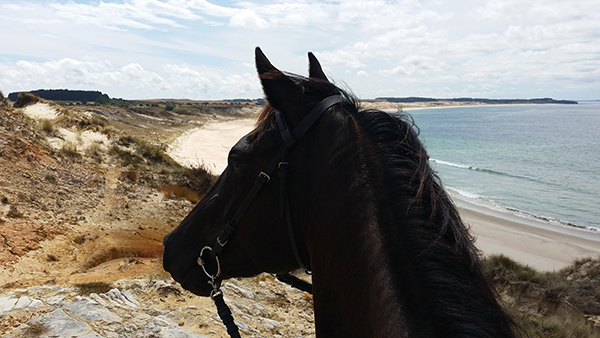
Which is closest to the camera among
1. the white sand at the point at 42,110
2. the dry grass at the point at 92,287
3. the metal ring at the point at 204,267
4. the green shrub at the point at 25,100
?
the metal ring at the point at 204,267

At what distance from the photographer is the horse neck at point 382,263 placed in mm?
1295

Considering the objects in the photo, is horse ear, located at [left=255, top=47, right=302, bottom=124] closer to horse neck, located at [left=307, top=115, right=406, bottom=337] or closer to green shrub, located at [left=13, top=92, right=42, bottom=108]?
horse neck, located at [left=307, top=115, right=406, bottom=337]

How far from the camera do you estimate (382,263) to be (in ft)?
4.69

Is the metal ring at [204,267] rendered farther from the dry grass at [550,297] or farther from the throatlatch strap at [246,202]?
the dry grass at [550,297]

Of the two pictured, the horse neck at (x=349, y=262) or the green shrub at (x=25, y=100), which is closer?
the horse neck at (x=349, y=262)

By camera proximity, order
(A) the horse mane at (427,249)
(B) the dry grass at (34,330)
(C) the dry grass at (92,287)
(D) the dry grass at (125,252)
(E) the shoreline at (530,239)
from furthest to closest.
Result: (E) the shoreline at (530,239) < (D) the dry grass at (125,252) < (C) the dry grass at (92,287) < (B) the dry grass at (34,330) < (A) the horse mane at (427,249)

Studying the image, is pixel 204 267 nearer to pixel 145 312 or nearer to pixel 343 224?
pixel 343 224

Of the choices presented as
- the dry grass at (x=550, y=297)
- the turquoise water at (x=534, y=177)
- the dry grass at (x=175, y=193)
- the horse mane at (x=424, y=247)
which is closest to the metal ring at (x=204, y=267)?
the horse mane at (x=424, y=247)

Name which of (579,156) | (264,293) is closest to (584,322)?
(264,293)

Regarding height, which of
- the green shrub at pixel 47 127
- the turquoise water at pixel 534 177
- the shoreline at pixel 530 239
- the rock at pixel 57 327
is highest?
the green shrub at pixel 47 127

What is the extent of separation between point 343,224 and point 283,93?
66 centimetres

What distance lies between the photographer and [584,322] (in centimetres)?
604

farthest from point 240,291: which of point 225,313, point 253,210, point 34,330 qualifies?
point 253,210

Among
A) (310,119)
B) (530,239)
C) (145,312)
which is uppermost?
(310,119)
